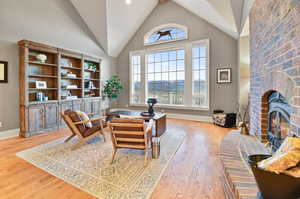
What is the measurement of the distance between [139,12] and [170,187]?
602 cm

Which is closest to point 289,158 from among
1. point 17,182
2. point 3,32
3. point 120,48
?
point 17,182

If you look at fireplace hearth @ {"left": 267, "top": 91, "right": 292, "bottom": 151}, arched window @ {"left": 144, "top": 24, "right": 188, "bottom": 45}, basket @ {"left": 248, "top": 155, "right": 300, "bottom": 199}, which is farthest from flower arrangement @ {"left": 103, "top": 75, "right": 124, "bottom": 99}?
basket @ {"left": 248, "top": 155, "right": 300, "bottom": 199}

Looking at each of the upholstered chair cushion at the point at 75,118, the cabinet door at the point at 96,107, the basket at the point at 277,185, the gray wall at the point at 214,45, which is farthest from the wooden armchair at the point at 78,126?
the gray wall at the point at 214,45

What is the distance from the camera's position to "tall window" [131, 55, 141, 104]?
265 inches

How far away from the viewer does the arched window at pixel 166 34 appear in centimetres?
565

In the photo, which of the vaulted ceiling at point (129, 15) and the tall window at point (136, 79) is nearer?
the vaulted ceiling at point (129, 15)

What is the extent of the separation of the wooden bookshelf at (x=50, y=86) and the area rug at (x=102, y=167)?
1.15 metres

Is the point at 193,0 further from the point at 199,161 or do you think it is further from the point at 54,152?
the point at 54,152

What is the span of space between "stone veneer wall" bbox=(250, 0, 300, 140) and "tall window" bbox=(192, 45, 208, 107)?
8.70 ft

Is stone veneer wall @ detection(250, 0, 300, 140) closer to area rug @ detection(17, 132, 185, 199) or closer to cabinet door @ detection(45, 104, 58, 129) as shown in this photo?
area rug @ detection(17, 132, 185, 199)

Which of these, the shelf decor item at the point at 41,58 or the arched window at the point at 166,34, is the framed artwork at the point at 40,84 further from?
the arched window at the point at 166,34

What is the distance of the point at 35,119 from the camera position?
12.5 ft

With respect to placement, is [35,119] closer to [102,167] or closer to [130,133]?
[102,167]

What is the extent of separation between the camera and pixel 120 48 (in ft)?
22.4
